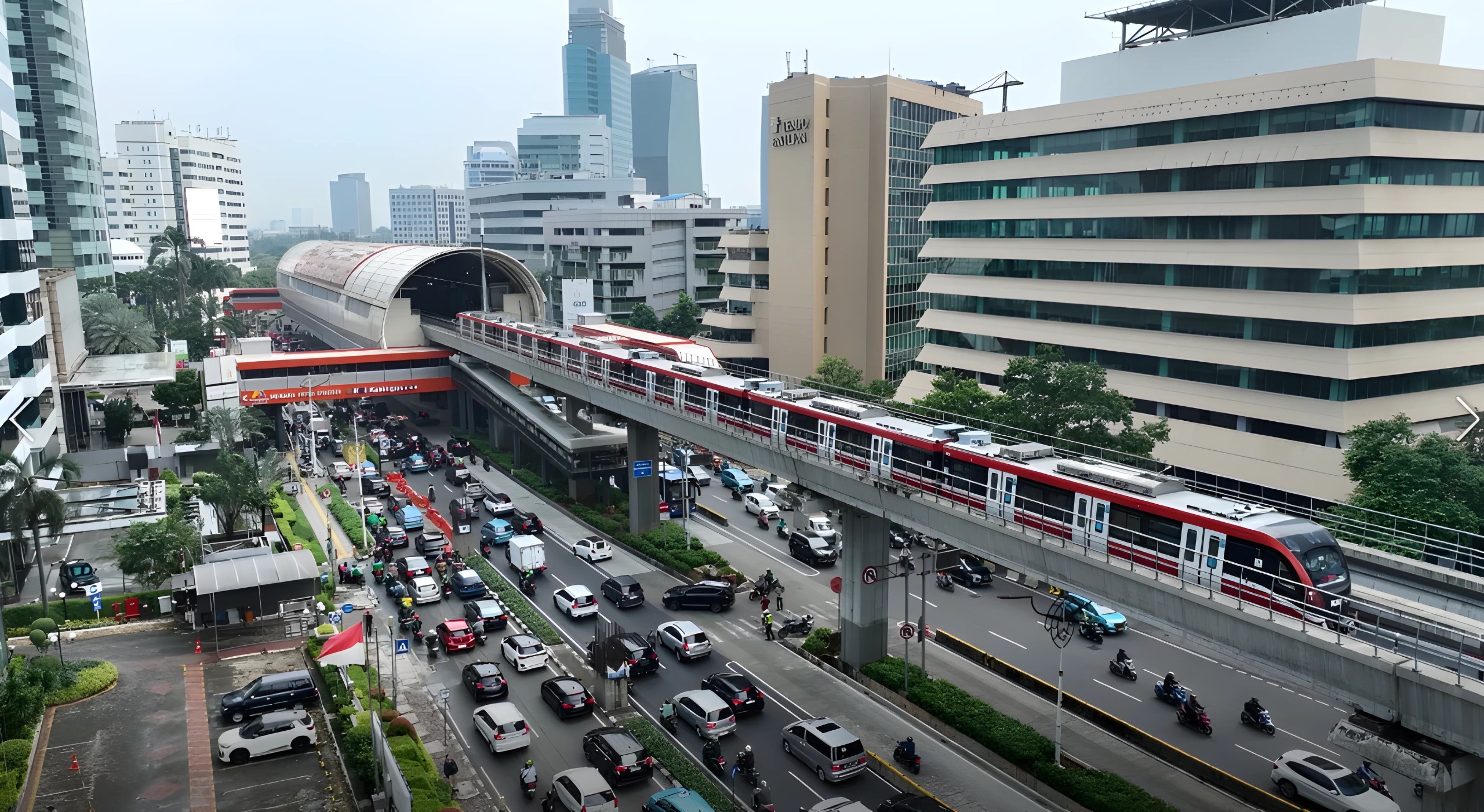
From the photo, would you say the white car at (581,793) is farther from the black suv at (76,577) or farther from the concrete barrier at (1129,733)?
the black suv at (76,577)

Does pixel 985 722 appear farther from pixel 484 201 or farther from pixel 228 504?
pixel 484 201

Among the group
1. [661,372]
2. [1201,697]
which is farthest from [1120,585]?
[661,372]

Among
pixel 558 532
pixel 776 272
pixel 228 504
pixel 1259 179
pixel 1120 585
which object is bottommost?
pixel 558 532

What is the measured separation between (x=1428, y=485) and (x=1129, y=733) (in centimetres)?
1505

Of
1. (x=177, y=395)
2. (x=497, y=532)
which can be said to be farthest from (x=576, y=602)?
(x=177, y=395)

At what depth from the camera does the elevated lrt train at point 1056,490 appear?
22578mm

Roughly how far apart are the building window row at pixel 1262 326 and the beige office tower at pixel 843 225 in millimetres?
27751

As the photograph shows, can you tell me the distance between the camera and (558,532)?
180 ft

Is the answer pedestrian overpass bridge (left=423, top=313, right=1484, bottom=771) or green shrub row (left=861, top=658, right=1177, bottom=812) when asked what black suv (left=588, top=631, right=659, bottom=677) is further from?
green shrub row (left=861, top=658, right=1177, bottom=812)

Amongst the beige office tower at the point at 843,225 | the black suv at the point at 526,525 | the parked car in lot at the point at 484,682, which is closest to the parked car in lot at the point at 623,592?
the parked car in lot at the point at 484,682

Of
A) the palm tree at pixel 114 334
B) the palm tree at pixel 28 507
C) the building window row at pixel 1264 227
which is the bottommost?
the palm tree at pixel 28 507

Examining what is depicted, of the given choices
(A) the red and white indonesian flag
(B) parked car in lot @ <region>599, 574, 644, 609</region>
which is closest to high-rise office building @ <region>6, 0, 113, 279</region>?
(B) parked car in lot @ <region>599, 574, 644, 609</region>

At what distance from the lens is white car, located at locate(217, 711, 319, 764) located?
27.8 m

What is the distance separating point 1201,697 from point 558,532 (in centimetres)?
3400
